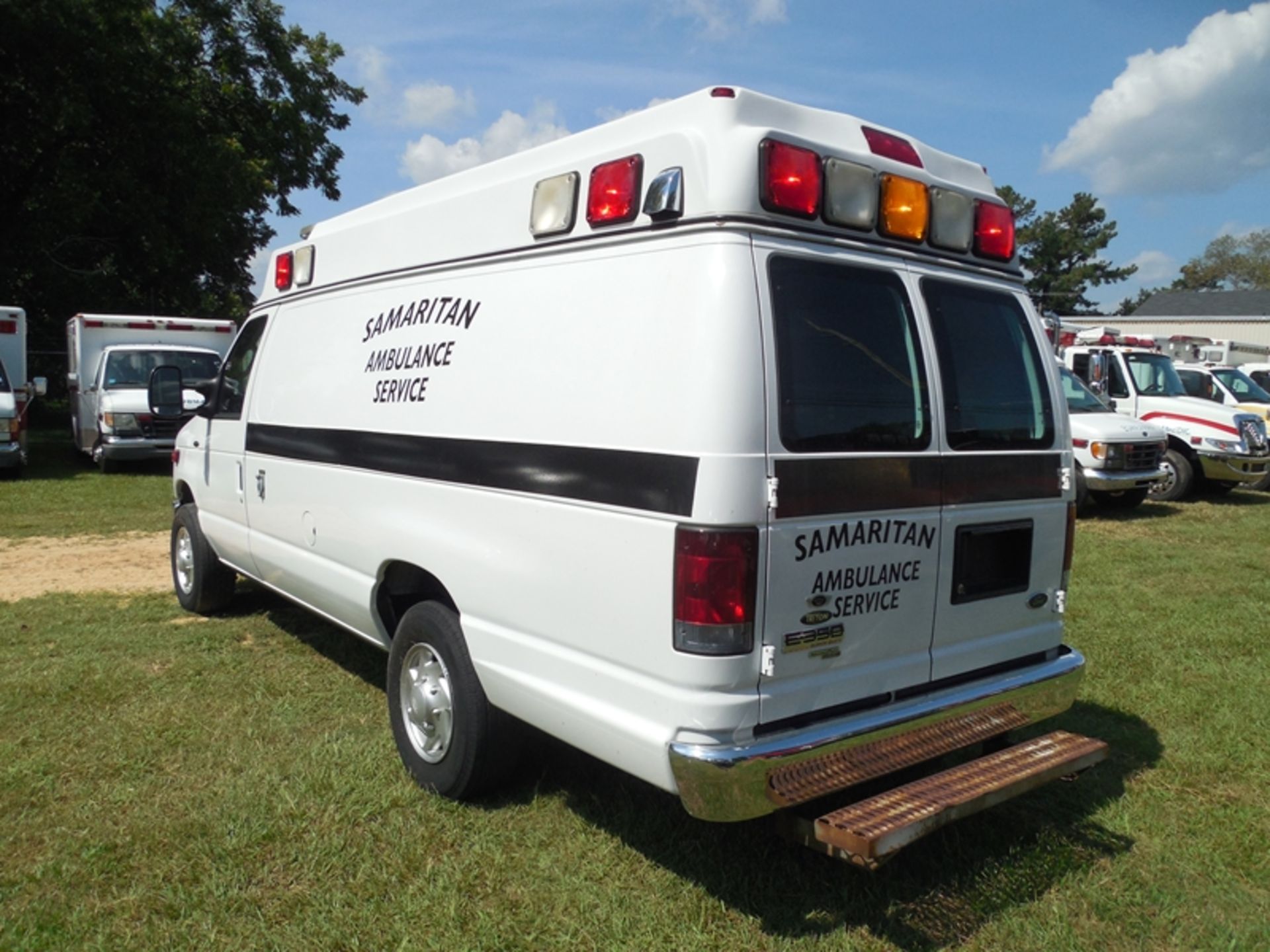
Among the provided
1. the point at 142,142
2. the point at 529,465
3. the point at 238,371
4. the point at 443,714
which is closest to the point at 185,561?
the point at 238,371

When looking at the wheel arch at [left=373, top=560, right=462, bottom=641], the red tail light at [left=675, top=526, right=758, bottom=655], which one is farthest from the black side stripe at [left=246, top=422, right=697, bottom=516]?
the wheel arch at [left=373, top=560, right=462, bottom=641]

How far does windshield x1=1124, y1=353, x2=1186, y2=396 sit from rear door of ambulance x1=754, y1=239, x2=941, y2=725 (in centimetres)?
1254

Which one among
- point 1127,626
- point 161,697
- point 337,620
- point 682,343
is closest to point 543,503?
point 682,343

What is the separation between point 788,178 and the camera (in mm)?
3090

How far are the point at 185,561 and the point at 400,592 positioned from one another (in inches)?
126

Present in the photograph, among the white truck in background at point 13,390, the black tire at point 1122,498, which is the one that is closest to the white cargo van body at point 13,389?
the white truck in background at point 13,390

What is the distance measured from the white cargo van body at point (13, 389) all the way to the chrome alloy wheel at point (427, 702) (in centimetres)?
1223

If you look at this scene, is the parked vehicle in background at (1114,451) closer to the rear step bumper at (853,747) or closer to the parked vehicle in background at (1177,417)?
the parked vehicle in background at (1177,417)

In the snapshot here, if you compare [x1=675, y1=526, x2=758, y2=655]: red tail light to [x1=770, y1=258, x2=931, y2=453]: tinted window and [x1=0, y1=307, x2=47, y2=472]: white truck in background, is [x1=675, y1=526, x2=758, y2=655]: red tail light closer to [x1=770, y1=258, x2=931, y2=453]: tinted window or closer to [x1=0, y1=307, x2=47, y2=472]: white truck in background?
[x1=770, y1=258, x2=931, y2=453]: tinted window

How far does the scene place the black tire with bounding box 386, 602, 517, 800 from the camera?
3.71 meters

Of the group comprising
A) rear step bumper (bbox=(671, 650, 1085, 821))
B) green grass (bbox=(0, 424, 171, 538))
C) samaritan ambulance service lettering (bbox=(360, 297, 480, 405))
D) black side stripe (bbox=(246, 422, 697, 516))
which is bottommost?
green grass (bbox=(0, 424, 171, 538))

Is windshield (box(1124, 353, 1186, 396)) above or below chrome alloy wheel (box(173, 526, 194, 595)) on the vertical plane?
above

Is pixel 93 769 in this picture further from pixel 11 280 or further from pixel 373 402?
pixel 11 280

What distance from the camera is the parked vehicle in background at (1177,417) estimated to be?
13.2 m
